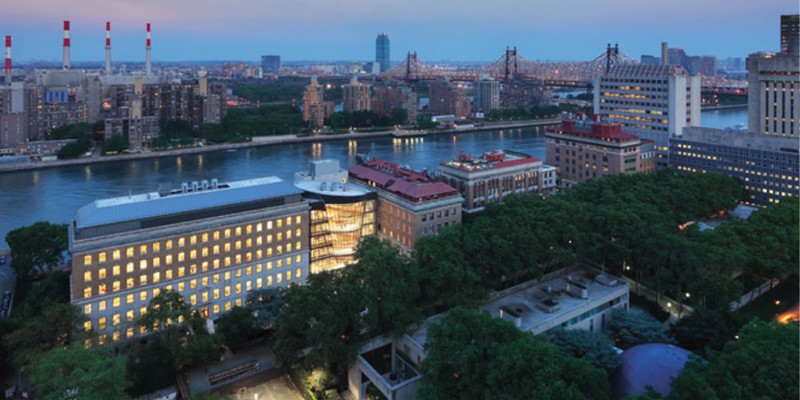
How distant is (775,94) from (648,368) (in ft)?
70.3

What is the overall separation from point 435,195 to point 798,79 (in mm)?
18211

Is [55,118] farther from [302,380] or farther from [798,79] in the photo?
[798,79]

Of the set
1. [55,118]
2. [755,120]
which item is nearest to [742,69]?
[755,120]

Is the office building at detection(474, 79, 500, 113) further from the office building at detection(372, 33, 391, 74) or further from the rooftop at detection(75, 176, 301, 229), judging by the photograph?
the office building at detection(372, 33, 391, 74)

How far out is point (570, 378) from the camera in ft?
→ 22.9

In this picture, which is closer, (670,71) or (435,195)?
(435,195)

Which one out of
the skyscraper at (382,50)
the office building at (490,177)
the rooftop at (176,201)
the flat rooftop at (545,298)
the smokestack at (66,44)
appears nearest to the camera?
the flat rooftop at (545,298)

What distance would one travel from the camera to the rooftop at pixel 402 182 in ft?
46.9

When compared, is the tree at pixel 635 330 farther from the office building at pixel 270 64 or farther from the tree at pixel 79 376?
the office building at pixel 270 64

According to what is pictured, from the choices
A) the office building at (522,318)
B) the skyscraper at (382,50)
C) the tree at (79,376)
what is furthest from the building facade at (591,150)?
the skyscraper at (382,50)

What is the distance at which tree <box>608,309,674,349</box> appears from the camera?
9328 mm

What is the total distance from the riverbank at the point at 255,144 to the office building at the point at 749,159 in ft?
77.8

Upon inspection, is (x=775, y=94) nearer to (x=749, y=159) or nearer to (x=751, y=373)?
(x=749, y=159)

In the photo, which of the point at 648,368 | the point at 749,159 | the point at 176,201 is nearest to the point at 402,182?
the point at 176,201
